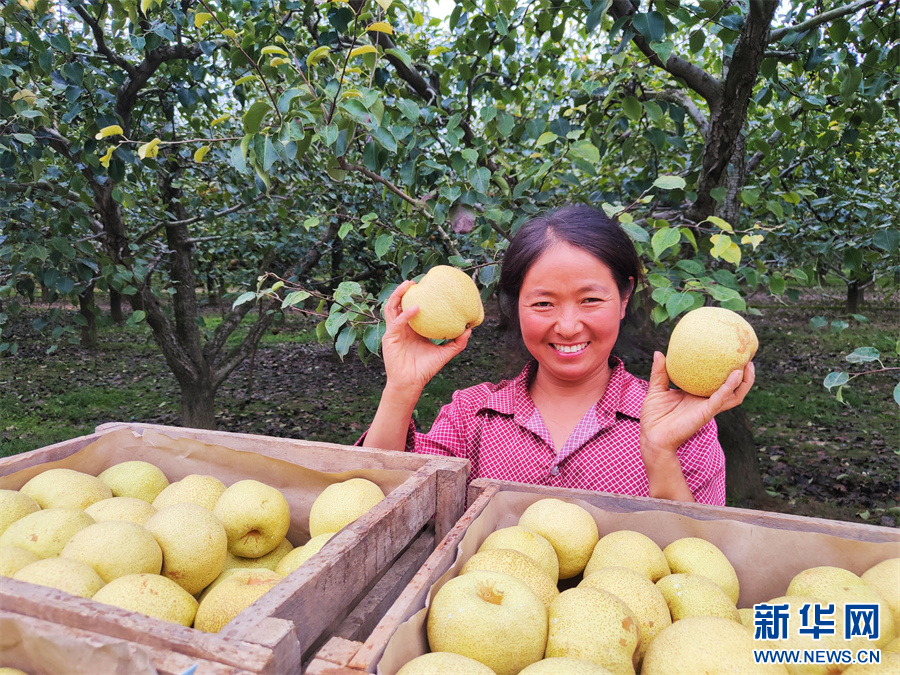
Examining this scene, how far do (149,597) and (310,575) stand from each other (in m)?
0.34

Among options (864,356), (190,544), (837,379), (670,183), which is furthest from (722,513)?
(190,544)

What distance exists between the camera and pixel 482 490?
1.48m

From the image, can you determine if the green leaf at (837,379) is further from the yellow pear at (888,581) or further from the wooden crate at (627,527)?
the yellow pear at (888,581)

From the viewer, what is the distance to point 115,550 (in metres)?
1.14

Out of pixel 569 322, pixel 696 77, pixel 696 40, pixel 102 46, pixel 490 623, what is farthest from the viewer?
pixel 102 46

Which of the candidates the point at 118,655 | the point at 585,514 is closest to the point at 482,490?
the point at 585,514

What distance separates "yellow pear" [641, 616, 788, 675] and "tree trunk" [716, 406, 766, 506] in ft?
12.8

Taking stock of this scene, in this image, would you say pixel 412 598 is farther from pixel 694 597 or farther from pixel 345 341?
pixel 345 341

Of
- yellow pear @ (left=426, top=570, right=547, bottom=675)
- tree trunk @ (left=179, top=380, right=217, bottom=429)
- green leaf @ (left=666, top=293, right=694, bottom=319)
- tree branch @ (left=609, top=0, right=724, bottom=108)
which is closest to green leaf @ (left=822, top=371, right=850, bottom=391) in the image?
green leaf @ (left=666, top=293, right=694, bottom=319)

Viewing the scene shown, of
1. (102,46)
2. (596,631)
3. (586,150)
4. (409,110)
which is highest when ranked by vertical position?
(102,46)

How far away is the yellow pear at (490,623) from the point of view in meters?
0.93

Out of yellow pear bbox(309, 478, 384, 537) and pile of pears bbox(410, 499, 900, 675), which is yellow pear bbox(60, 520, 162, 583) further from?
pile of pears bbox(410, 499, 900, 675)

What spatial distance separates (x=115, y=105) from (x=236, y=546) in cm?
339

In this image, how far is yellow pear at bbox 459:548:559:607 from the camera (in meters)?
1.11
